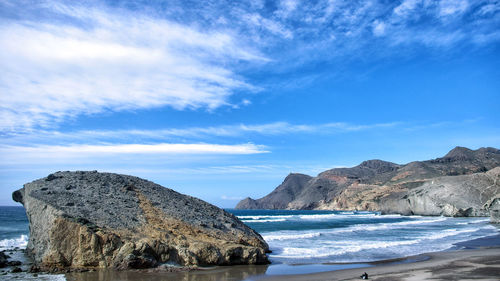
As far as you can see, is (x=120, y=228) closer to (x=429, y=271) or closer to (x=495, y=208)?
(x=429, y=271)

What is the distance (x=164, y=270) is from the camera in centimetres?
Result: 1272

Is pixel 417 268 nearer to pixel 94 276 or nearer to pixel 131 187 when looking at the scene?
pixel 94 276

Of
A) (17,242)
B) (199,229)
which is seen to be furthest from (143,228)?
(17,242)

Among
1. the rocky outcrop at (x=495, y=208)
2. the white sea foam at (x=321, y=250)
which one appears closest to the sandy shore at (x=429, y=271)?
the white sea foam at (x=321, y=250)

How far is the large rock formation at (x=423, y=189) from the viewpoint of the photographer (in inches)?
2415

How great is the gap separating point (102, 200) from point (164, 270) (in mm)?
5356

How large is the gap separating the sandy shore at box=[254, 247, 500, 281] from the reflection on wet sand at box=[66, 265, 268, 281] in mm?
1087

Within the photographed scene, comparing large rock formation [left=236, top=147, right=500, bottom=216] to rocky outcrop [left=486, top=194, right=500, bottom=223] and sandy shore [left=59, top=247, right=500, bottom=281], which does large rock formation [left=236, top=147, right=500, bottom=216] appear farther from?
sandy shore [left=59, top=247, right=500, bottom=281]

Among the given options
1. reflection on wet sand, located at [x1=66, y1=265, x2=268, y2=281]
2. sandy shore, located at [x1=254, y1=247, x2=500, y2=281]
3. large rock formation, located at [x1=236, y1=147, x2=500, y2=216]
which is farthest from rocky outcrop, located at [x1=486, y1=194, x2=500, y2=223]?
reflection on wet sand, located at [x1=66, y1=265, x2=268, y2=281]

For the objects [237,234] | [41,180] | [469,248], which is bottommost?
[469,248]

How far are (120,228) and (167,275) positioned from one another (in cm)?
329

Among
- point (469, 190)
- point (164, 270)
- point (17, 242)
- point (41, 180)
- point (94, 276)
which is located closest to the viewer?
point (94, 276)

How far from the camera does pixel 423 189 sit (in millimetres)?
74500

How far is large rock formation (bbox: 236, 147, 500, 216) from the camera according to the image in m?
61.3
